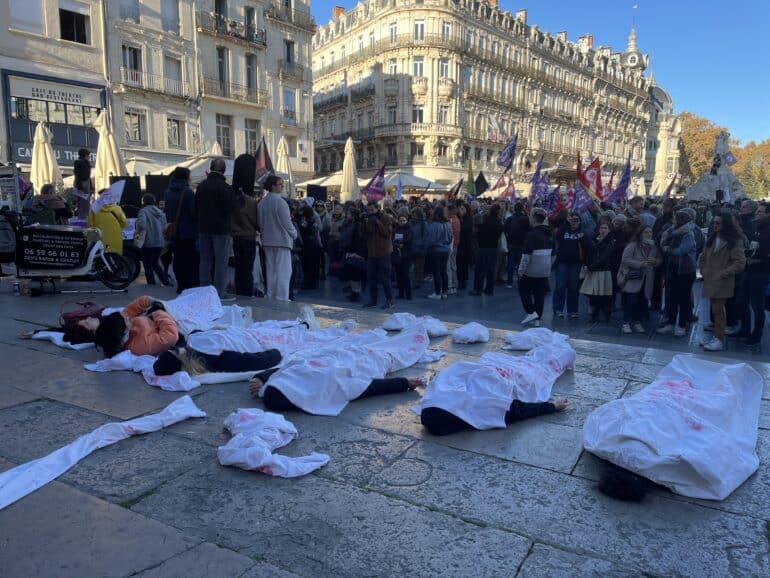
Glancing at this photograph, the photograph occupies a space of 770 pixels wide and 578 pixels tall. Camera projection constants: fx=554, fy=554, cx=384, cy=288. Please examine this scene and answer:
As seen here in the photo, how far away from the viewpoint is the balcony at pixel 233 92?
29672 mm

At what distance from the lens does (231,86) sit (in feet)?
101

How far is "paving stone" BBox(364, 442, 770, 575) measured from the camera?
8.07 feet

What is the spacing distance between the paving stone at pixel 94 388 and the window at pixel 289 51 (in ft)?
112

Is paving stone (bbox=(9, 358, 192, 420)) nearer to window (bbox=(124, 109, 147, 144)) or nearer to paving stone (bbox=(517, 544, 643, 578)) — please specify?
paving stone (bbox=(517, 544, 643, 578))

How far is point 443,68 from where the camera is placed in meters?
45.4

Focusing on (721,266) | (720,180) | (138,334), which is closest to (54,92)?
(138,334)

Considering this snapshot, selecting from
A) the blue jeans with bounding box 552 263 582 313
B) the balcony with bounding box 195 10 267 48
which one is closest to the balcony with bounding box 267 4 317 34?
the balcony with bounding box 195 10 267 48

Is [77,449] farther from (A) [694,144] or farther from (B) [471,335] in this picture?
(A) [694,144]

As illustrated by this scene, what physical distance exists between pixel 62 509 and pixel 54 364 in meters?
2.82

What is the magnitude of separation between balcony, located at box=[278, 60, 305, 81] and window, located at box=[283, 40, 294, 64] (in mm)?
347

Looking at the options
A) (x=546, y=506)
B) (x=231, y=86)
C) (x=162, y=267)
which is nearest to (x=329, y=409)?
(x=546, y=506)

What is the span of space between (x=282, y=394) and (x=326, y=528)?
1.57m

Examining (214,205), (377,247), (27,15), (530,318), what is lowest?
(530,318)

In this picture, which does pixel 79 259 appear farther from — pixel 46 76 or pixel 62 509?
pixel 46 76
